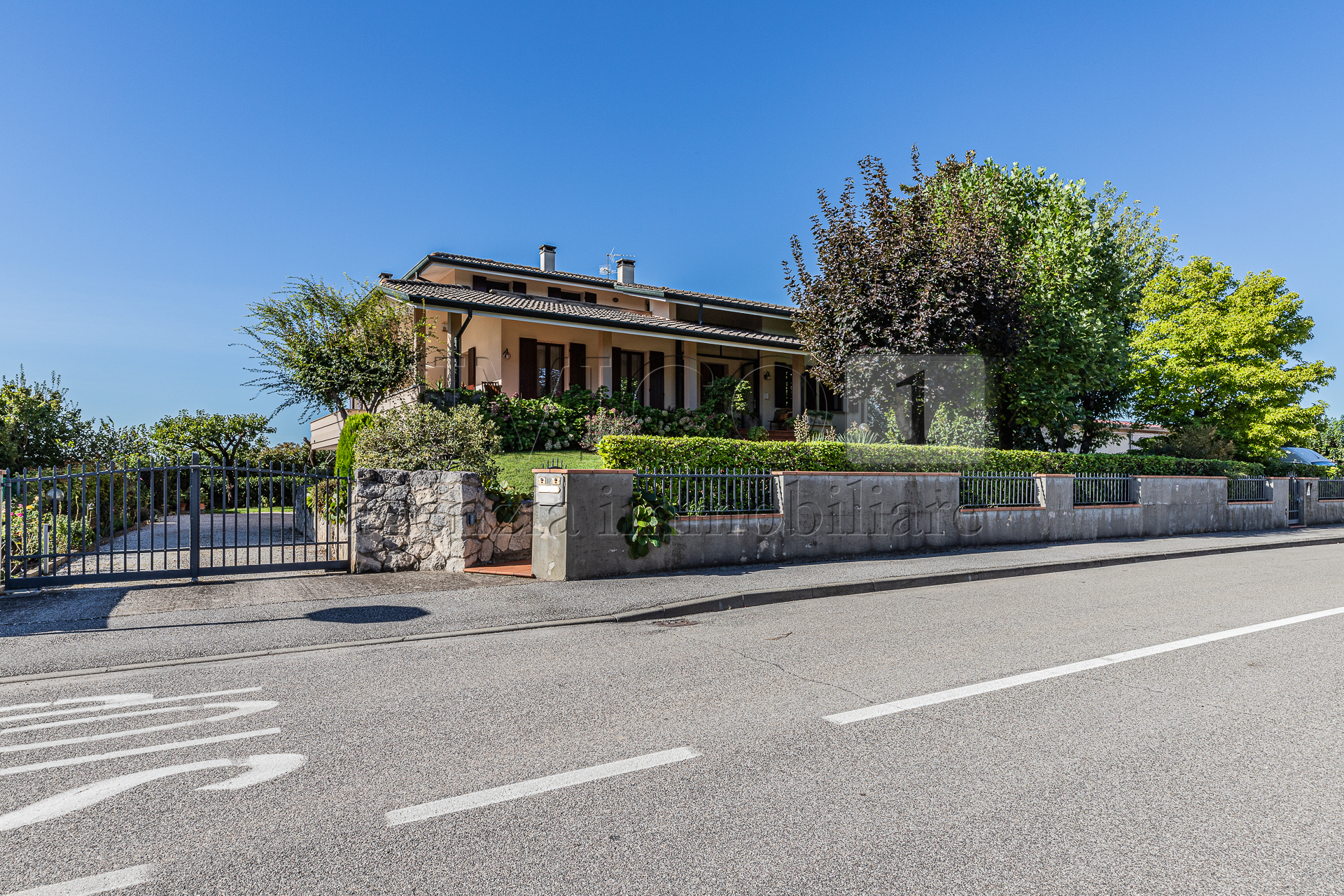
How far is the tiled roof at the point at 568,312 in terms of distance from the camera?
19719mm

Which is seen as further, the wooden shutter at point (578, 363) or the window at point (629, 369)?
the window at point (629, 369)

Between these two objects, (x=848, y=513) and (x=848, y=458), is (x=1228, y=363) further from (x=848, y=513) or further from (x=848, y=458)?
(x=848, y=513)

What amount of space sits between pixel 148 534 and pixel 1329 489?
3359 centimetres

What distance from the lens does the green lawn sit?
1520cm

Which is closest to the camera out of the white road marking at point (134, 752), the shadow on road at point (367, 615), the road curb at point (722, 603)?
the white road marking at point (134, 752)

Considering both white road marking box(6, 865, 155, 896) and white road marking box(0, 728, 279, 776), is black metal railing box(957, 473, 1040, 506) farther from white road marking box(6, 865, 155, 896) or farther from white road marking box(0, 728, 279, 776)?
white road marking box(6, 865, 155, 896)

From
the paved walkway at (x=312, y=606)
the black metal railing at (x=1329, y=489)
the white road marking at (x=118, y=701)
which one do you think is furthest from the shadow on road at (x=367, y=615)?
the black metal railing at (x=1329, y=489)

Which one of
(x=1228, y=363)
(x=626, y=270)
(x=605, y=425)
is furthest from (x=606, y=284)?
(x=1228, y=363)

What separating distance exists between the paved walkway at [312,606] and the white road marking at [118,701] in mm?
1044

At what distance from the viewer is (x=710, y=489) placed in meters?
11.3

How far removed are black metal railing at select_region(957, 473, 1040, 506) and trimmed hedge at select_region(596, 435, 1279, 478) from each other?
0.41m

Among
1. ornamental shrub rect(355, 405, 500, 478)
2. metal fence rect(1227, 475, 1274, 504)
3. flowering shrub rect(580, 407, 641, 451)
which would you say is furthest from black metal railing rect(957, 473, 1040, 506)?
ornamental shrub rect(355, 405, 500, 478)

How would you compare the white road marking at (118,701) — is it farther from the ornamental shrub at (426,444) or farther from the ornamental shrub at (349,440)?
the ornamental shrub at (349,440)

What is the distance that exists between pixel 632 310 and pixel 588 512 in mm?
18766
